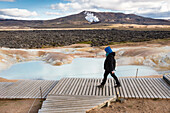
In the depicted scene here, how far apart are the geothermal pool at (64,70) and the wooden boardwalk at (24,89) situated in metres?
4.40

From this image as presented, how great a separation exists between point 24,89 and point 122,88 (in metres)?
5.23

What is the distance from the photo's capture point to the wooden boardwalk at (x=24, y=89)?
7.41 metres

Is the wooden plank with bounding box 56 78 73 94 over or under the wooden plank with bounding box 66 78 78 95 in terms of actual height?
under

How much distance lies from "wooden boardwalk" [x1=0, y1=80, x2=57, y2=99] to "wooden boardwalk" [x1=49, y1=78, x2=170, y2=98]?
2.97ft

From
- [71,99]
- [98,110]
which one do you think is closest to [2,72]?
[71,99]

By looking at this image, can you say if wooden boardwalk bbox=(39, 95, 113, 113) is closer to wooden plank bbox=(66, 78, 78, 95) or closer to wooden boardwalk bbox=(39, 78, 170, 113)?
wooden boardwalk bbox=(39, 78, 170, 113)

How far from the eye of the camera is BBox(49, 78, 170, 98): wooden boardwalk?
21.8 ft

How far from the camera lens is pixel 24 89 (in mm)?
8133

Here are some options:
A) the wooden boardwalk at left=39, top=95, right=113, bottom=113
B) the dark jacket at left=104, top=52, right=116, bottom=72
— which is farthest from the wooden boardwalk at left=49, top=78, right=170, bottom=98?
the dark jacket at left=104, top=52, right=116, bottom=72

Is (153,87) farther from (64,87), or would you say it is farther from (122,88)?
(64,87)

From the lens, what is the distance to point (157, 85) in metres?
7.47

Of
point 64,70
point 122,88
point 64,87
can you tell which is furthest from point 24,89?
point 64,70

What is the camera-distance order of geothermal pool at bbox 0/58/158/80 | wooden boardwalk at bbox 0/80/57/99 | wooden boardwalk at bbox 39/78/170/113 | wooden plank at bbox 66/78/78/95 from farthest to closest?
geothermal pool at bbox 0/58/158/80
wooden boardwalk at bbox 0/80/57/99
wooden plank at bbox 66/78/78/95
wooden boardwalk at bbox 39/78/170/113

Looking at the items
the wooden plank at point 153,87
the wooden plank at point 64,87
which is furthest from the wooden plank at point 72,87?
the wooden plank at point 153,87
